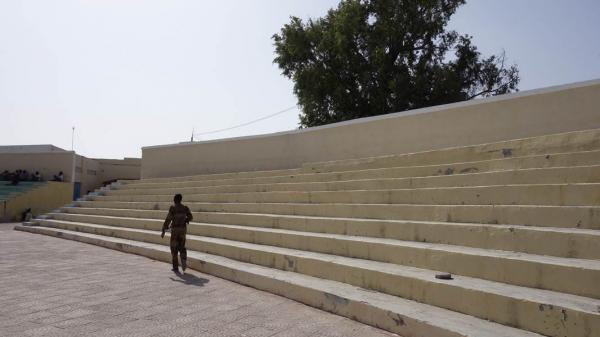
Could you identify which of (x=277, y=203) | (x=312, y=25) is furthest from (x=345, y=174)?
(x=312, y=25)

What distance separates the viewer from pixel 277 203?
8.50 metres

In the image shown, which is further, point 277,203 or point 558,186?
point 277,203

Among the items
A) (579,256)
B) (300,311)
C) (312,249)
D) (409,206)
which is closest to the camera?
(579,256)

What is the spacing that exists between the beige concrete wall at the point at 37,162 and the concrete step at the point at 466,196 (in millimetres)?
18901

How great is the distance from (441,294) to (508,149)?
328 centimetres

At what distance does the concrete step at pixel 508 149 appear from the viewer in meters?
5.59

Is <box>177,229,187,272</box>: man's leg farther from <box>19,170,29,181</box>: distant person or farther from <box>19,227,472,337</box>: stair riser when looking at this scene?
<box>19,170,29,181</box>: distant person

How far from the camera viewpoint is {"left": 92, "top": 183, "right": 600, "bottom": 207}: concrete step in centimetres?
445

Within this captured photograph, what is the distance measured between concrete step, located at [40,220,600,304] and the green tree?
13.2 metres

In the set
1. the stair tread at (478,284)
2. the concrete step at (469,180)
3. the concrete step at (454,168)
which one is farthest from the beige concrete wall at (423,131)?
the stair tread at (478,284)


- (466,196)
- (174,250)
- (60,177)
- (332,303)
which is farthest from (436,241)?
(60,177)

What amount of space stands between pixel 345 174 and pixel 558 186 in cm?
437

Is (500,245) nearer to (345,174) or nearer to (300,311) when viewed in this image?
(300,311)

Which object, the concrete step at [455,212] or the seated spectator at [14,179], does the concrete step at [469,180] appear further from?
the seated spectator at [14,179]
